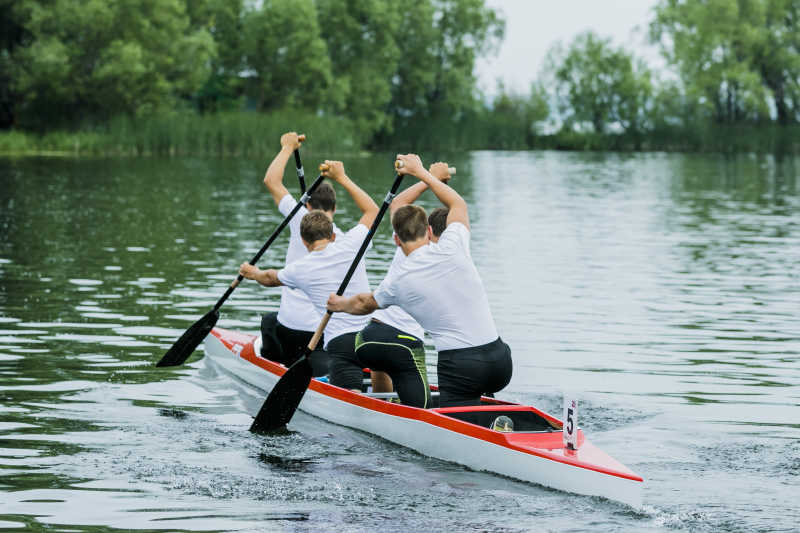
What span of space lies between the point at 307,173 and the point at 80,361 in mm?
34351

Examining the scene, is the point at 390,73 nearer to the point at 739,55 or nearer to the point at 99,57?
the point at 739,55

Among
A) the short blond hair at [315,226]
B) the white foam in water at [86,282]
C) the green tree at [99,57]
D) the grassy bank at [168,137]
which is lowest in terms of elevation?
the white foam in water at [86,282]

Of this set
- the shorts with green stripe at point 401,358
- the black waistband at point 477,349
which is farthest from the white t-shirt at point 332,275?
the black waistband at point 477,349

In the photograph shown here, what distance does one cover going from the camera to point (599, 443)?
9344 millimetres

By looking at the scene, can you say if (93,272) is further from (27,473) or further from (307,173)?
(307,173)

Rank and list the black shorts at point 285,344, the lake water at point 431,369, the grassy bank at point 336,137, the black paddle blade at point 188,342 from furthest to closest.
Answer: the grassy bank at point 336,137 → the black paddle blade at point 188,342 → the black shorts at point 285,344 → the lake water at point 431,369

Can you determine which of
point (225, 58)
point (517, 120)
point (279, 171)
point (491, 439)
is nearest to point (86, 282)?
point (279, 171)

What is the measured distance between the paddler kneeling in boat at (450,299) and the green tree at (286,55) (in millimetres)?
67908

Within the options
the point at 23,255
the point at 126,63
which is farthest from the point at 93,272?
the point at 126,63

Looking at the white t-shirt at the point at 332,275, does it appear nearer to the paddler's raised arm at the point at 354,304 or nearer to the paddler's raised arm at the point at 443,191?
the paddler's raised arm at the point at 354,304

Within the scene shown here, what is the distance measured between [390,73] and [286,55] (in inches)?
523

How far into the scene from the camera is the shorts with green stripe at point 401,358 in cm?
940

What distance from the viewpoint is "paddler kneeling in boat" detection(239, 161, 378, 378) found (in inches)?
406

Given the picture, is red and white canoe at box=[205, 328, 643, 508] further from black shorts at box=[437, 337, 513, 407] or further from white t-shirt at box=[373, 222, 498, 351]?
white t-shirt at box=[373, 222, 498, 351]
